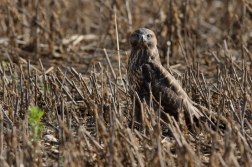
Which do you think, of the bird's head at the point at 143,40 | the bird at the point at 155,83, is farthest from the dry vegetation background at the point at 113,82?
the bird's head at the point at 143,40

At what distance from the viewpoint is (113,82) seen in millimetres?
7211

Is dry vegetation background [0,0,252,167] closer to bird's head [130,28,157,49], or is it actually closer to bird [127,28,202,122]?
bird [127,28,202,122]

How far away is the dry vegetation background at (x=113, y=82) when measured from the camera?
14.9 feet

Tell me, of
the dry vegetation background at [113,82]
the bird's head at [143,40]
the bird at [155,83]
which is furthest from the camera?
the bird's head at [143,40]

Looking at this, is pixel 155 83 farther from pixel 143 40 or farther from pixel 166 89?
pixel 143 40

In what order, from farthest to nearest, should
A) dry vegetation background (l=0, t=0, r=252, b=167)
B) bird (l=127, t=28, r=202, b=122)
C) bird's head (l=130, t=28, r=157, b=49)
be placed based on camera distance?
bird's head (l=130, t=28, r=157, b=49), bird (l=127, t=28, r=202, b=122), dry vegetation background (l=0, t=0, r=252, b=167)

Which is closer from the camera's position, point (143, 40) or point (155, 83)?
point (155, 83)

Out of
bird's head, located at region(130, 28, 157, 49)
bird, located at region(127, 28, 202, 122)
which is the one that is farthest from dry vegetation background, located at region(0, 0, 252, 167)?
bird's head, located at region(130, 28, 157, 49)

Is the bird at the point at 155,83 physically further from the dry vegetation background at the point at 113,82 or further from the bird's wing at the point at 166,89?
the dry vegetation background at the point at 113,82

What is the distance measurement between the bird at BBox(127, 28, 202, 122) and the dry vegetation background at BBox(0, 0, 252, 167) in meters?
0.17

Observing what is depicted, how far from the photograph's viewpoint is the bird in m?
6.15

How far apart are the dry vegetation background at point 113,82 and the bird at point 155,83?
17 cm

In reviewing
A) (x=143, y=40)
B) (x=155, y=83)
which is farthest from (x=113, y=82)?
(x=155, y=83)

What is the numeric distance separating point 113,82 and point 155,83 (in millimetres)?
1097
